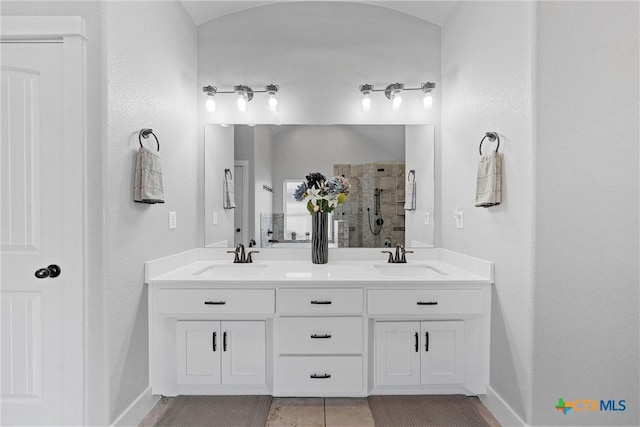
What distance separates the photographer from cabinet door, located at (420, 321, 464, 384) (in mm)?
2139

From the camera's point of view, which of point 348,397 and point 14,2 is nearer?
point 14,2

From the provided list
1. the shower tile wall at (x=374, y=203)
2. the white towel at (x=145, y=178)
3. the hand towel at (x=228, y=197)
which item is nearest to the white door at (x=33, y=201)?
the white towel at (x=145, y=178)

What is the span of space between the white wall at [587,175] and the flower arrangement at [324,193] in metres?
1.35

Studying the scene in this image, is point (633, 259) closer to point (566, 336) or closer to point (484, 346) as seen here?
point (566, 336)

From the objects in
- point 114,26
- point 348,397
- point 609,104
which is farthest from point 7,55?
point 609,104

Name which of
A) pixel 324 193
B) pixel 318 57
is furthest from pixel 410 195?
pixel 318 57

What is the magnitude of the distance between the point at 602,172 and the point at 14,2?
2918 millimetres

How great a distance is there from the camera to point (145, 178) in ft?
6.26

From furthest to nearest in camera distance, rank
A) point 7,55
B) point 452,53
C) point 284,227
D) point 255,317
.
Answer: point 284,227 → point 452,53 → point 255,317 → point 7,55

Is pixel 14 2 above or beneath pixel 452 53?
beneath

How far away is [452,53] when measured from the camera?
8.51 ft

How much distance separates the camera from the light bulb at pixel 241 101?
107 inches

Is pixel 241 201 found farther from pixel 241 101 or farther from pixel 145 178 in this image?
pixel 145 178

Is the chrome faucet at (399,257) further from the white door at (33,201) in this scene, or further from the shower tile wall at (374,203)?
the white door at (33,201)
